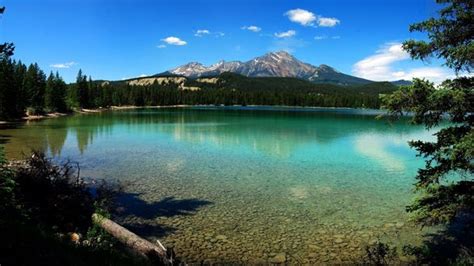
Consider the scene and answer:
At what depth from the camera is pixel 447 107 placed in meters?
11.6

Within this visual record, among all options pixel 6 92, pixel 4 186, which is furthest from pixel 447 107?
pixel 6 92

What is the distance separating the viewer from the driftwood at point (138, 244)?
1237cm

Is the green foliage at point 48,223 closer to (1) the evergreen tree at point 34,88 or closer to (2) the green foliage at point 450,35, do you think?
(2) the green foliage at point 450,35

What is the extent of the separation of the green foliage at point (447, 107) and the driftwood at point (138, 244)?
27.7ft

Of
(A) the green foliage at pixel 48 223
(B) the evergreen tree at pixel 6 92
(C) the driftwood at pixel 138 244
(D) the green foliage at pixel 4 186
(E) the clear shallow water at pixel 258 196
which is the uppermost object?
(B) the evergreen tree at pixel 6 92

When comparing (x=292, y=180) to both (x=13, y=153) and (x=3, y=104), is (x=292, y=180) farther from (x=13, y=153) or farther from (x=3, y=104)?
A: (x=3, y=104)

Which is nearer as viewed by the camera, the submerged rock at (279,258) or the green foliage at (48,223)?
the green foliage at (48,223)

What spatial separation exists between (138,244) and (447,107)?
35.2 feet

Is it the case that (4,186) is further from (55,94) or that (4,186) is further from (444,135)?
(55,94)

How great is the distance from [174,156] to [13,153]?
49.1 feet

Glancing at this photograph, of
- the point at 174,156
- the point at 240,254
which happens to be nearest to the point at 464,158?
the point at 240,254

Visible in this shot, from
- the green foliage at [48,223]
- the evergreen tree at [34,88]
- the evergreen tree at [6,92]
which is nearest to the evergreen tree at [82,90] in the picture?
the evergreen tree at [34,88]

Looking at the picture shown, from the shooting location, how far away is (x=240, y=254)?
1466cm

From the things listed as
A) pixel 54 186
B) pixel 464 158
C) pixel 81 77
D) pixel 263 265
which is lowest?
pixel 263 265
